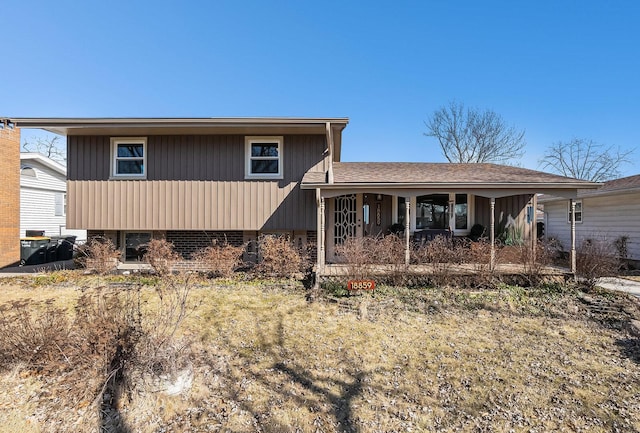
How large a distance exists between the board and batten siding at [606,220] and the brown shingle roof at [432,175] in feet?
10.9

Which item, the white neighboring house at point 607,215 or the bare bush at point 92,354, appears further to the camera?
the white neighboring house at point 607,215

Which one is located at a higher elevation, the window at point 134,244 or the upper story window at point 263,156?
the upper story window at point 263,156

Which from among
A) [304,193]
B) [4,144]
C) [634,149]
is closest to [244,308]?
[304,193]

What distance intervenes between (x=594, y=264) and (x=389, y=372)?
6.93 metres

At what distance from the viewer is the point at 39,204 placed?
16.6 m

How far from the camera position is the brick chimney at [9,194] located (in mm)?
11406

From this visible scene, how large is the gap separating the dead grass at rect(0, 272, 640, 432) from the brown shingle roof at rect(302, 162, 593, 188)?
3.68m

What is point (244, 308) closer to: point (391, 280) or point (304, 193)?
point (391, 280)

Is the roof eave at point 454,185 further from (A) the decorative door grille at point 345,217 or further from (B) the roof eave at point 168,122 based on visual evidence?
(A) the decorative door grille at point 345,217

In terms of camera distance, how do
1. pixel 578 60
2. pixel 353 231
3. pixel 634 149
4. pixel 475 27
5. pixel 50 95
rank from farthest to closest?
1. pixel 634 149
2. pixel 578 60
3. pixel 475 27
4. pixel 50 95
5. pixel 353 231

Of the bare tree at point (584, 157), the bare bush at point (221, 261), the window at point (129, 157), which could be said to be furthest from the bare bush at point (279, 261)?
the bare tree at point (584, 157)

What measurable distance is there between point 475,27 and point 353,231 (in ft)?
36.6

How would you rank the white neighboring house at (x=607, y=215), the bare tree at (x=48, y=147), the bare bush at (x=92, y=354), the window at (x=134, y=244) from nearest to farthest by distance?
the bare bush at (x=92, y=354) < the window at (x=134, y=244) < the white neighboring house at (x=607, y=215) < the bare tree at (x=48, y=147)

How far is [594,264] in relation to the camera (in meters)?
7.87
